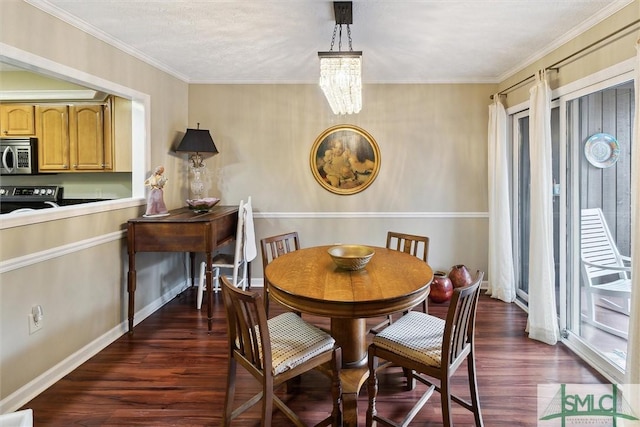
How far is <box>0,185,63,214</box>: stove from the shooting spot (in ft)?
13.1

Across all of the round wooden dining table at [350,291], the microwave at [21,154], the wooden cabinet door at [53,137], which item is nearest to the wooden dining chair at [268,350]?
the round wooden dining table at [350,291]

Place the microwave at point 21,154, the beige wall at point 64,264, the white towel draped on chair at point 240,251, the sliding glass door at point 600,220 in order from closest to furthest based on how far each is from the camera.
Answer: the beige wall at point 64,264 → the sliding glass door at point 600,220 → the white towel draped on chair at point 240,251 → the microwave at point 21,154

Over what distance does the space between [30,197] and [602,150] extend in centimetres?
550

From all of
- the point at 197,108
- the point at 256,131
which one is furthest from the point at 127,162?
the point at 256,131

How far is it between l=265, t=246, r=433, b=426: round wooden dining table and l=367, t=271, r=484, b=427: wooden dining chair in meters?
0.17

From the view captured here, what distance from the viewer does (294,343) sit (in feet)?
5.82

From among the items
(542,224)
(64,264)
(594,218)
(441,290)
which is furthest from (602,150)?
(64,264)

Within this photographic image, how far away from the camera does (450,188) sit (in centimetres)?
412

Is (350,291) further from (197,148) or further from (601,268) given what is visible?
(197,148)

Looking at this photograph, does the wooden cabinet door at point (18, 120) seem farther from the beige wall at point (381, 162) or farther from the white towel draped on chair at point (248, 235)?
the white towel draped on chair at point (248, 235)

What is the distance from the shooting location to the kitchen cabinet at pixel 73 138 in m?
3.62

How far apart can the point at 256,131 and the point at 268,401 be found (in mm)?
3166

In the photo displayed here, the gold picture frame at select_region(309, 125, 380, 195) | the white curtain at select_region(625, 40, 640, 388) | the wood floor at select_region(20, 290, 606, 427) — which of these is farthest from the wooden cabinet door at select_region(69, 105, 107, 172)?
the white curtain at select_region(625, 40, 640, 388)

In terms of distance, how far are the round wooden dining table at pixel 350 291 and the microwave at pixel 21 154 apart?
10.3 feet
